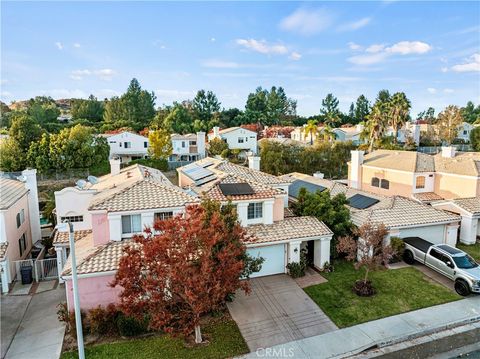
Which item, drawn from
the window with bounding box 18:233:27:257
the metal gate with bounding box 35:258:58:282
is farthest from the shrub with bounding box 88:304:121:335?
the window with bounding box 18:233:27:257

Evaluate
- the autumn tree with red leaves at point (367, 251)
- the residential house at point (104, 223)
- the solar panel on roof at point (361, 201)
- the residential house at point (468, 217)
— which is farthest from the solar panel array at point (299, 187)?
the residential house at point (104, 223)

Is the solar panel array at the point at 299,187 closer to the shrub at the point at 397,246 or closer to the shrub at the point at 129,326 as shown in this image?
the shrub at the point at 397,246

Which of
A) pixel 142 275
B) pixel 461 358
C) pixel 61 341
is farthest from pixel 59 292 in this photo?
pixel 461 358

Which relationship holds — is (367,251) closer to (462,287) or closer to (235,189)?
(462,287)

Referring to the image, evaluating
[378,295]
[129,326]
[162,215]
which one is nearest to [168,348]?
[129,326]

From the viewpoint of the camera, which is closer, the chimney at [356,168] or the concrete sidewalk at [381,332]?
the concrete sidewalk at [381,332]

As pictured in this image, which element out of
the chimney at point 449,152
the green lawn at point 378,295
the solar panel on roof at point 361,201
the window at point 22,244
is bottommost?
the green lawn at point 378,295

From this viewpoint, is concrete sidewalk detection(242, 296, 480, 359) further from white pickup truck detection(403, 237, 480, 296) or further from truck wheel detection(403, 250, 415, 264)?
truck wheel detection(403, 250, 415, 264)
